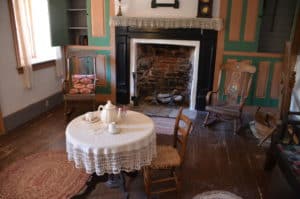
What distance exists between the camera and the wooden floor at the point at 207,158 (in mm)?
2436

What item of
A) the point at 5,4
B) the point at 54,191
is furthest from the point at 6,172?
the point at 5,4

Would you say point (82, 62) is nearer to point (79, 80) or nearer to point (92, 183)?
point (79, 80)

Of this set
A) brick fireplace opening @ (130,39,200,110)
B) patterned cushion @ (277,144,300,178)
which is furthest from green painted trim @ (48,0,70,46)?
patterned cushion @ (277,144,300,178)

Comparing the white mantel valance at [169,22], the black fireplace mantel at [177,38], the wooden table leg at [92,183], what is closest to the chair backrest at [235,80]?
the black fireplace mantel at [177,38]

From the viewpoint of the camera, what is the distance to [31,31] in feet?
12.7

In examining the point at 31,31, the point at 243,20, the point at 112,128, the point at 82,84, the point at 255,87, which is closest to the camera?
the point at 112,128

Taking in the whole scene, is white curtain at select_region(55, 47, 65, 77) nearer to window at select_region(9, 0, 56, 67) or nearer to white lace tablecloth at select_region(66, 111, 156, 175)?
window at select_region(9, 0, 56, 67)

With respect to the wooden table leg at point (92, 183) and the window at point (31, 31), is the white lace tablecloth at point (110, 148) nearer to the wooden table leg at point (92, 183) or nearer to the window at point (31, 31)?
the wooden table leg at point (92, 183)

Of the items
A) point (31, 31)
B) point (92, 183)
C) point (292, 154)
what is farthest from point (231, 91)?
point (31, 31)

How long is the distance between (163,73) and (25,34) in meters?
2.42

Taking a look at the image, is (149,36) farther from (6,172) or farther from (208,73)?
(6,172)

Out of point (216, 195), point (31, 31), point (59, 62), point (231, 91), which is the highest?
point (31, 31)

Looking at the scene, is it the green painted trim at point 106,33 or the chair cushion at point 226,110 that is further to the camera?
the green painted trim at point 106,33

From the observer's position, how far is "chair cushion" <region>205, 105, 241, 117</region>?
3.61 metres
